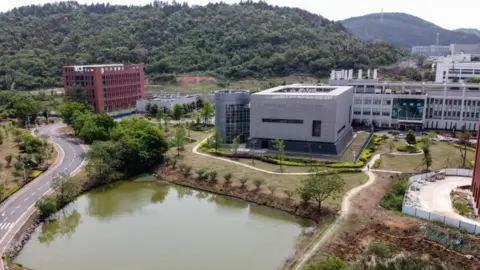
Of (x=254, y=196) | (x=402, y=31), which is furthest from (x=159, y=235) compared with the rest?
(x=402, y=31)

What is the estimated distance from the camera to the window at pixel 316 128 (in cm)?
3316

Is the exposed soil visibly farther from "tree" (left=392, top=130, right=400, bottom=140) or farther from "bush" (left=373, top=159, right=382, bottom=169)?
"tree" (left=392, top=130, right=400, bottom=140)

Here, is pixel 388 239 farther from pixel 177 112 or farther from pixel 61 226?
pixel 177 112

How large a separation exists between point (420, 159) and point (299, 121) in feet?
33.7

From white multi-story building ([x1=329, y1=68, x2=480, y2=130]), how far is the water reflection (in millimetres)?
33084

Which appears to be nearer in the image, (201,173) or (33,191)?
(33,191)

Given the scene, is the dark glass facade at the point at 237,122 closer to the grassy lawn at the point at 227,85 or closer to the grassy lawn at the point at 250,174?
the grassy lawn at the point at 250,174

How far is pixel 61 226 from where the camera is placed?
22.2 m

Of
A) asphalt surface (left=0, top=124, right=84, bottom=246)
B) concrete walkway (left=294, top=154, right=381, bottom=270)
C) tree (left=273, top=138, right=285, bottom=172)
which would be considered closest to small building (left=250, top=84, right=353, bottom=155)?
tree (left=273, top=138, right=285, bottom=172)

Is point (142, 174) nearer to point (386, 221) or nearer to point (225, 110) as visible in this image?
point (225, 110)

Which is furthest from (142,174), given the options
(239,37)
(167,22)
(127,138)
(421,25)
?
(421,25)

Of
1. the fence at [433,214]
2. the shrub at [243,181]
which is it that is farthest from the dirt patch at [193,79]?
the fence at [433,214]

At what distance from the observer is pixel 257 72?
77.1m

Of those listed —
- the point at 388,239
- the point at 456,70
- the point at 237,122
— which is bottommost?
the point at 388,239
